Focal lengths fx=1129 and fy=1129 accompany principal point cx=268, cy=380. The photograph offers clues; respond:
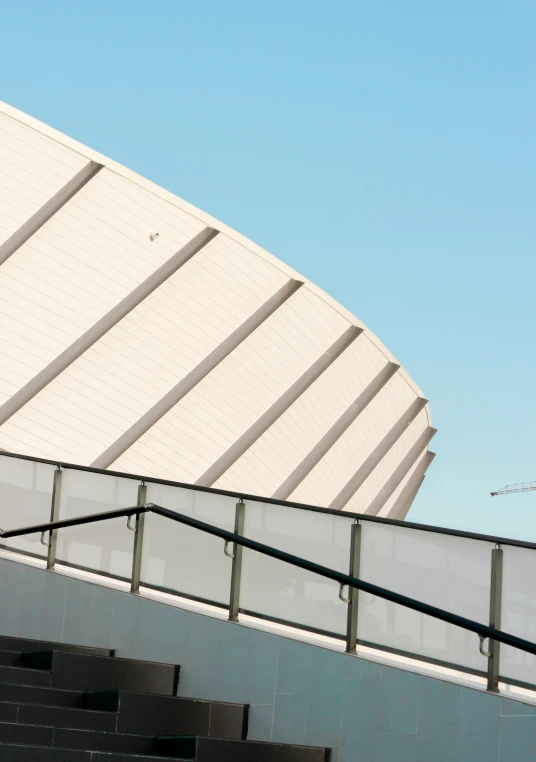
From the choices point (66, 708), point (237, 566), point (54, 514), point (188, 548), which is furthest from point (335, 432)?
point (66, 708)

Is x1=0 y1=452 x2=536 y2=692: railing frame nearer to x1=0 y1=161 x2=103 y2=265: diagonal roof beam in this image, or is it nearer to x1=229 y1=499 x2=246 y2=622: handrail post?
x1=229 y1=499 x2=246 y2=622: handrail post

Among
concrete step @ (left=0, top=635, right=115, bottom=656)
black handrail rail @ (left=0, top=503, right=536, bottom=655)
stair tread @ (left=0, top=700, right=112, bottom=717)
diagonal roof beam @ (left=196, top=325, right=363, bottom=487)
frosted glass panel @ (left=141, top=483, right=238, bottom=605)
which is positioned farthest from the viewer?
diagonal roof beam @ (left=196, top=325, right=363, bottom=487)

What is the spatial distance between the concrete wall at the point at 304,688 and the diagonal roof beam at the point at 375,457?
3060 centimetres

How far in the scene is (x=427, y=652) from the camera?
6.92 meters

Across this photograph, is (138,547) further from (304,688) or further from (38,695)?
(304,688)

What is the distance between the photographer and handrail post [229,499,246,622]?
8164mm

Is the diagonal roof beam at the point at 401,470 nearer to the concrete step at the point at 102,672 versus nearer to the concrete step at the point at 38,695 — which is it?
the concrete step at the point at 102,672

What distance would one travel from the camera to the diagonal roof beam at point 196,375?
86.3ft

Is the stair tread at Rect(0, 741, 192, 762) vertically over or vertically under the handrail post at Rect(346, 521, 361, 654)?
under

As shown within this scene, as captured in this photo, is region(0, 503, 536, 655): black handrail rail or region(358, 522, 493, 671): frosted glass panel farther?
region(358, 522, 493, 671): frosted glass panel

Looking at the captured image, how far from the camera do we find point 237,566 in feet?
27.1

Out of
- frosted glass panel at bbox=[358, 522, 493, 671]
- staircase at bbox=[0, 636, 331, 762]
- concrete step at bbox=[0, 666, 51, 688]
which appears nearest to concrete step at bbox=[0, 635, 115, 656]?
staircase at bbox=[0, 636, 331, 762]

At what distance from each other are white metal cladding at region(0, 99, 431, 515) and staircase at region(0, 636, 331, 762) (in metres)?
15.4

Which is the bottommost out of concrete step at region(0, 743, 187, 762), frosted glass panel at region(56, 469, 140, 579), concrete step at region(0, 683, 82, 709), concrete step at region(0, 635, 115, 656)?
concrete step at region(0, 743, 187, 762)
